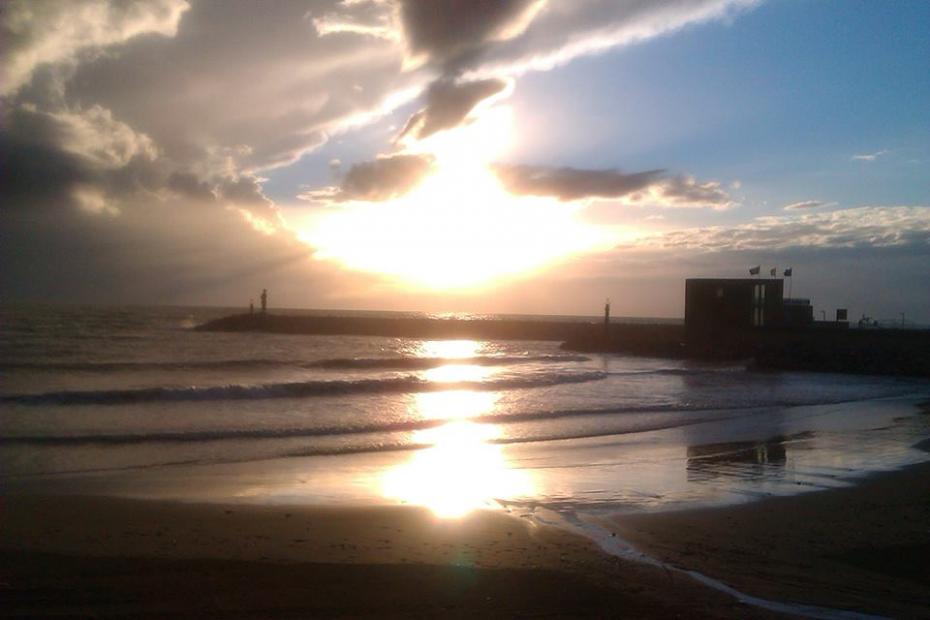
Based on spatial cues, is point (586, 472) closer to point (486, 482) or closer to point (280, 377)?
point (486, 482)

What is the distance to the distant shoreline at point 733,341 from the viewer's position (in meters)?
45.0

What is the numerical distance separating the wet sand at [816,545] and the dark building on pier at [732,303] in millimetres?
49118

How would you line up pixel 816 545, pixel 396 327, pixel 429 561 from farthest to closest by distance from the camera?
1. pixel 396 327
2. pixel 816 545
3. pixel 429 561

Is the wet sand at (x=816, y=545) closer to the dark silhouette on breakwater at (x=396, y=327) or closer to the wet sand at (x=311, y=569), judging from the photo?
the wet sand at (x=311, y=569)

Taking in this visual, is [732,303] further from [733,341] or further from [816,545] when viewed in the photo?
[816,545]

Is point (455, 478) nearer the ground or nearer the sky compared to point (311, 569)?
nearer the ground

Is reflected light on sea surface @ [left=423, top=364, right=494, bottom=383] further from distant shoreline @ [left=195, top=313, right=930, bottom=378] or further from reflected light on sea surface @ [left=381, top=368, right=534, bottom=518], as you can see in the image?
distant shoreline @ [left=195, top=313, right=930, bottom=378]

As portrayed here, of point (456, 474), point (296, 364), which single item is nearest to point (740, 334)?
point (296, 364)

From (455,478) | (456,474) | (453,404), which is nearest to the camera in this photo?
(455,478)

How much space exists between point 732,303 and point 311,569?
2210 inches

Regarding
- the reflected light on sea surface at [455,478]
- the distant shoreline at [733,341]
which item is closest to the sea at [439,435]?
the reflected light on sea surface at [455,478]

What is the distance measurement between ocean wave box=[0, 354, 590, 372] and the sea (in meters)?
0.32

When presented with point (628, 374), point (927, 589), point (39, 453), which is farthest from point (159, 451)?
point (628, 374)

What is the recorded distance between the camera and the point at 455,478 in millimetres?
13125
